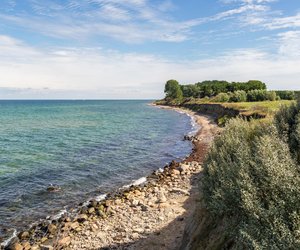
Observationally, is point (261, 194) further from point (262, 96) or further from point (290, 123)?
point (262, 96)

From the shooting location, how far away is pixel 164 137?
58.7 metres

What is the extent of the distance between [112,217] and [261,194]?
1537 cm

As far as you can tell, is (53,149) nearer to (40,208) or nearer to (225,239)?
(40,208)

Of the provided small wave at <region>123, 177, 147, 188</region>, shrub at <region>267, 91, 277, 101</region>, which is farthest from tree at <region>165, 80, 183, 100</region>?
small wave at <region>123, 177, 147, 188</region>

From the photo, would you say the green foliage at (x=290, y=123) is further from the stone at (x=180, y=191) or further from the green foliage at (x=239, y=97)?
the green foliage at (x=239, y=97)

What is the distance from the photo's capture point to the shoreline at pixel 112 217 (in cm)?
1798

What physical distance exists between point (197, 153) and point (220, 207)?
107ft

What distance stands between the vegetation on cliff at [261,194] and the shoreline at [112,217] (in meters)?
8.91

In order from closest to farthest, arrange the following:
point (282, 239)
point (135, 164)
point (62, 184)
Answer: point (282, 239)
point (62, 184)
point (135, 164)

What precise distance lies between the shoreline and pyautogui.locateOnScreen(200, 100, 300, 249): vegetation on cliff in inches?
351

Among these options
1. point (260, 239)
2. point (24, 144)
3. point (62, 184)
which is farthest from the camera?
point (24, 144)

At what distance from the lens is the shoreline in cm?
1798

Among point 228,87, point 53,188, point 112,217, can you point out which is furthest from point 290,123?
point 228,87

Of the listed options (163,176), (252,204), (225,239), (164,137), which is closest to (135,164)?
(163,176)
